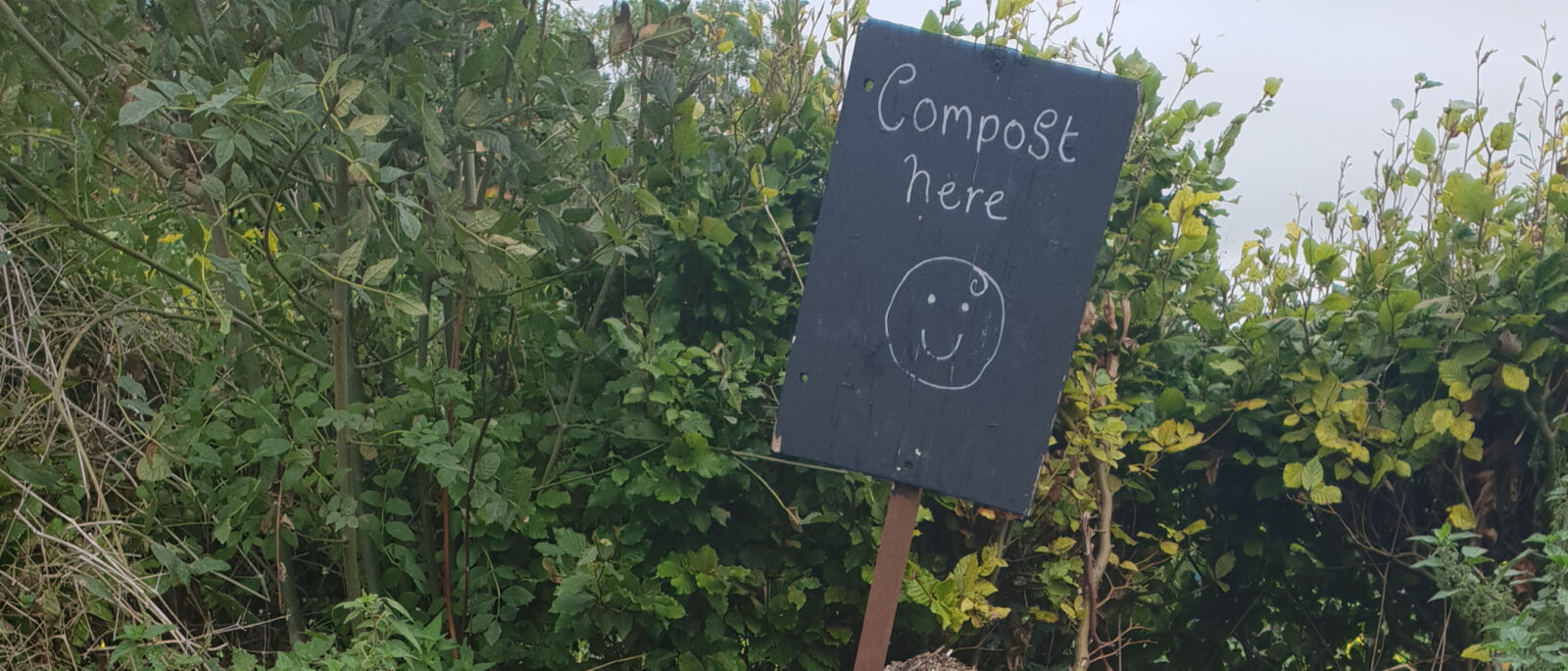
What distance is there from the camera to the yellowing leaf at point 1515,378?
2.62m

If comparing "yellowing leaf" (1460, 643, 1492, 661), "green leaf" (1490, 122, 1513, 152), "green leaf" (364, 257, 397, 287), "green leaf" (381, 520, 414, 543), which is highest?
"green leaf" (1490, 122, 1513, 152)

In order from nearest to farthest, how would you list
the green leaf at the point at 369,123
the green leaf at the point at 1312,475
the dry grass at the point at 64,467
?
the green leaf at the point at 369,123, the dry grass at the point at 64,467, the green leaf at the point at 1312,475

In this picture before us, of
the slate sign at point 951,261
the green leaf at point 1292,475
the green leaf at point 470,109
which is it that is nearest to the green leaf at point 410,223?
the green leaf at point 470,109

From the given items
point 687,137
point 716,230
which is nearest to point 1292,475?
point 716,230

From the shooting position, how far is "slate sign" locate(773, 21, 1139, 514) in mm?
2160

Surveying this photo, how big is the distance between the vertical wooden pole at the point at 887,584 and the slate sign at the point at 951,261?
0.09 m

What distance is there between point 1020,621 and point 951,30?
1402 mm

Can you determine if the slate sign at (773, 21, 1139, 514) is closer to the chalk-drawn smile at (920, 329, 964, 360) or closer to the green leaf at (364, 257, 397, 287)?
the chalk-drawn smile at (920, 329, 964, 360)

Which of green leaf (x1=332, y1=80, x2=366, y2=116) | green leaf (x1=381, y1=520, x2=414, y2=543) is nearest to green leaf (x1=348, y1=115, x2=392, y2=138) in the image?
green leaf (x1=332, y1=80, x2=366, y2=116)

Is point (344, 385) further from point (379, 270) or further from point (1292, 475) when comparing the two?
point (1292, 475)

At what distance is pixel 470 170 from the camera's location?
2.51 meters

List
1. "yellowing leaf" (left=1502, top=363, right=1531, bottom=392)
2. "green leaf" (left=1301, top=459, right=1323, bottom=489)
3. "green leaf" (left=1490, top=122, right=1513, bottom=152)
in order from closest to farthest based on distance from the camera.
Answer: "yellowing leaf" (left=1502, top=363, right=1531, bottom=392) < "green leaf" (left=1301, top=459, right=1323, bottom=489) < "green leaf" (left=1490, top=122, right=1513, bottom=152)

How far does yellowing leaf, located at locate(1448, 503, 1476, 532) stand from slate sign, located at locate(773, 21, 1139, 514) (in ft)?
3.91

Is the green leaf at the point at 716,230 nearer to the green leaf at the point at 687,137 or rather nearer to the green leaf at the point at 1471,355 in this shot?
the green leaf at the point at 687,137
